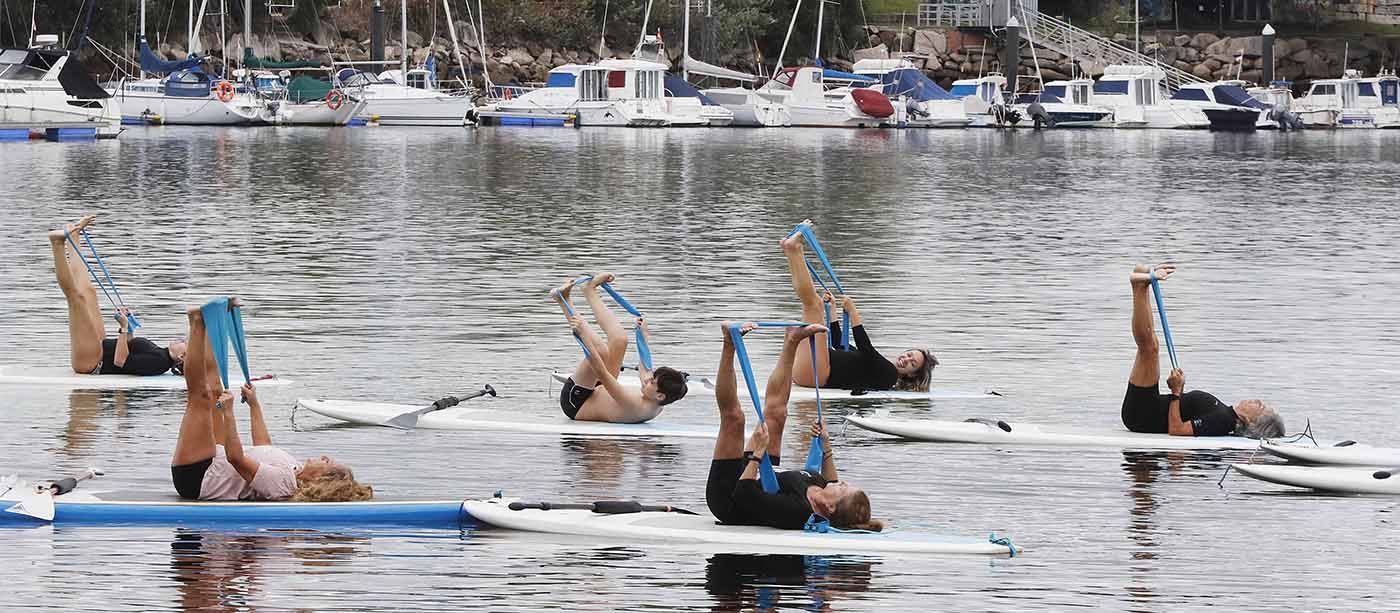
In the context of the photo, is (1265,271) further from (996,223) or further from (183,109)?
(183,109)

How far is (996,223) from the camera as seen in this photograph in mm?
43062

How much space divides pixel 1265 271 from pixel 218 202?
22779mm

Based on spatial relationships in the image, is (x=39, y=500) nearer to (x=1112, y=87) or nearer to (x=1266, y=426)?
(x=1266, y=426)

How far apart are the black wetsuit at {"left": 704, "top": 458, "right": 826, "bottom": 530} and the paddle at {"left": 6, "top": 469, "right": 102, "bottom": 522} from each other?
407cm

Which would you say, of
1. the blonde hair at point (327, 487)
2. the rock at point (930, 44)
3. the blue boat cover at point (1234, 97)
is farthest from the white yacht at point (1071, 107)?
the blonde hair at point (327, 487)

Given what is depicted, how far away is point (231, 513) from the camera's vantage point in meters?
13.2

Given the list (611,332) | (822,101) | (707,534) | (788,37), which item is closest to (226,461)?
(707,534)

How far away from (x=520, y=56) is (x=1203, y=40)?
33576mm

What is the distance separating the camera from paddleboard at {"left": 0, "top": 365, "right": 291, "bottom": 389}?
1892 centimetres

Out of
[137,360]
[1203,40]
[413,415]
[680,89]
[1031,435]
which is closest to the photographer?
[1031,435]

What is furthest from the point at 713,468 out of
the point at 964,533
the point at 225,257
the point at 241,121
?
the point at 241,121

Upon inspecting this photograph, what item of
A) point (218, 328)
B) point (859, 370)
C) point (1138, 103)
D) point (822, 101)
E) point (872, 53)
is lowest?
point (859, 370)

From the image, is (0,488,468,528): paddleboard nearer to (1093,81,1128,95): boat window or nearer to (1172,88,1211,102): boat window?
(1093,81,1128,95): boat window

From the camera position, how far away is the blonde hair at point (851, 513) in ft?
42.3
